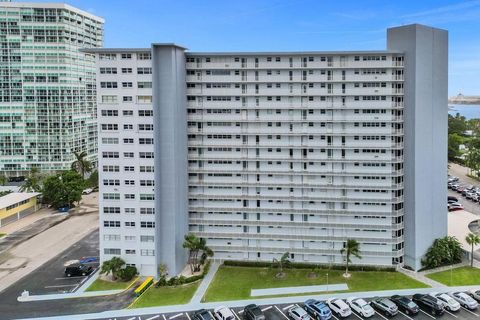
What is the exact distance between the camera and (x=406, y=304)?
37719mm

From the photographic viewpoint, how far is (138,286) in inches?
1747

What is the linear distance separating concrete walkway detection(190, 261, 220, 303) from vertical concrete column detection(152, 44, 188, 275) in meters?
3.89

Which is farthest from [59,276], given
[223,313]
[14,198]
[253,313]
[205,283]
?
[14,198]

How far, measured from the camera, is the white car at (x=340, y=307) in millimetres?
37094

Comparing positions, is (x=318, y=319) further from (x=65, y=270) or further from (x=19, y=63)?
(x=19, y=63)

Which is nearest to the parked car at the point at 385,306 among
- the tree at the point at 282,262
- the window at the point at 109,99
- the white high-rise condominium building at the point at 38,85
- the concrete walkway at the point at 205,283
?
the tree at the point at 282,262

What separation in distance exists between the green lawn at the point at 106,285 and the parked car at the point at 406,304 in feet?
95.7

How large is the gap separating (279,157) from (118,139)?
20296 millimetres

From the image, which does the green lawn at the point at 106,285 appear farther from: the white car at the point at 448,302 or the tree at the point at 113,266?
the white car at the point at 448,302

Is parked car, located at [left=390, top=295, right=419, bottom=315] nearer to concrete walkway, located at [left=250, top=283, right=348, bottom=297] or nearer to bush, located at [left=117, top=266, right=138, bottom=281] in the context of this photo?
concrete walkway, located at [left=250, top=283, right=348, bottom=297]

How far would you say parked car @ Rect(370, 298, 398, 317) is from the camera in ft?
122

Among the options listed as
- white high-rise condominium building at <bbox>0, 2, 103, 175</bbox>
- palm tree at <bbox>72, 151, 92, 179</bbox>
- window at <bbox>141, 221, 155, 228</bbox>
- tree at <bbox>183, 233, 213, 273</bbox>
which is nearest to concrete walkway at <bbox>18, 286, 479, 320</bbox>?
tree at <bbox>183, 233, 213, 273</bbox>

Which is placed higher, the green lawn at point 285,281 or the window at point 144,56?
the window at point 144,56

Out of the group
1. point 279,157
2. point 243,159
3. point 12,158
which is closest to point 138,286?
point 243,159
